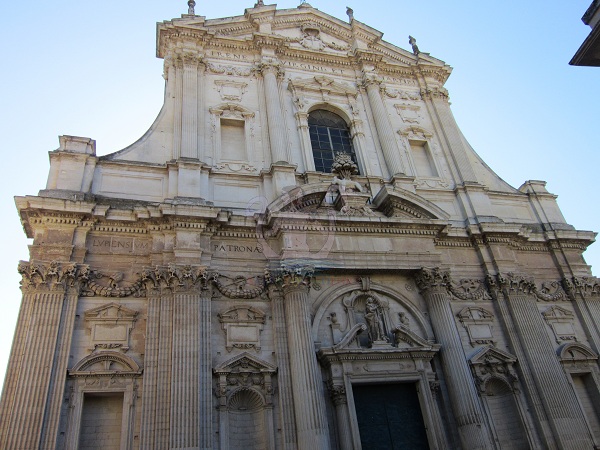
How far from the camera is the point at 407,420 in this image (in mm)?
12117

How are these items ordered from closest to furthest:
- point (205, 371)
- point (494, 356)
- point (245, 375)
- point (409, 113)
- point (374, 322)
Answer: point (205, 371)
point (245, 375)
point (374, 322)
point (494, 356)
point (409, 113)

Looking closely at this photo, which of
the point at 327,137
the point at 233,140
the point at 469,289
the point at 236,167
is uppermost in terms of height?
the point at 327,137

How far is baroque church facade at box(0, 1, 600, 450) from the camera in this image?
10.8 metres

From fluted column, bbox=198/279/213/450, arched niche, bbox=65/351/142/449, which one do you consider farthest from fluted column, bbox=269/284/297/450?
arched niche, bbox=65/351/142/449

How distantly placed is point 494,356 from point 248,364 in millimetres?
6683

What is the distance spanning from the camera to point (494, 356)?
531 inches

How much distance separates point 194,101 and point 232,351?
7699 mm

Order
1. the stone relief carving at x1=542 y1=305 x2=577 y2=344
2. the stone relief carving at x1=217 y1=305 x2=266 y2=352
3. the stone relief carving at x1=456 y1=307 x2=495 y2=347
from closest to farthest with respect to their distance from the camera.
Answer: the stone relief carving at x1=217 y1=305 x2=266 y2=352
the stone relief carving at x1=456 y1=307 x2=495 y2=347
the stone relief carving at x1=542 y1=305 x2=577 y2=344

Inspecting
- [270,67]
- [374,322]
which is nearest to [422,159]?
[270,67]

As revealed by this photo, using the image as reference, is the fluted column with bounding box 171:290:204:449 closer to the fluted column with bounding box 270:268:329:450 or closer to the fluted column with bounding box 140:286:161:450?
the fluted column with bounding box 140:286:161:450

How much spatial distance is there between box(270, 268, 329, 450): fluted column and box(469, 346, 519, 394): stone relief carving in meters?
4.33

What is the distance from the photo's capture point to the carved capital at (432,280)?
44.6 feet

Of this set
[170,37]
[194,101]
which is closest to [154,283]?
[194,101]

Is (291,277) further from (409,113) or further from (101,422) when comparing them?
Result: (409,113)
